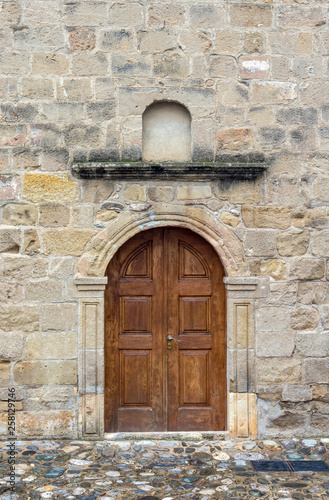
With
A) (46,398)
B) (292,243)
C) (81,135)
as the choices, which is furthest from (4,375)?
(292,243)

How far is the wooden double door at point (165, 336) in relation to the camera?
187 inches

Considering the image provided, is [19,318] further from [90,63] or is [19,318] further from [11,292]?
[90,63]

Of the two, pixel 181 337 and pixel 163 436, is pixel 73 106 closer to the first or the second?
pixel 181 337

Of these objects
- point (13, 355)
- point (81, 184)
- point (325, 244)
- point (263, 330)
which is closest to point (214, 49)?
point (81, 184)

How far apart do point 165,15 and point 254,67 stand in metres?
0.94

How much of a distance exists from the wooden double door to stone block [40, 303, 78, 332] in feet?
1.12

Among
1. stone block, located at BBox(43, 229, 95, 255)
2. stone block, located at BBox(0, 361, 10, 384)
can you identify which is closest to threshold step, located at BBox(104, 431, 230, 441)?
stone block, located at BBox(0, 361, 10, 384)

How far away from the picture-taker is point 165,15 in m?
4.62

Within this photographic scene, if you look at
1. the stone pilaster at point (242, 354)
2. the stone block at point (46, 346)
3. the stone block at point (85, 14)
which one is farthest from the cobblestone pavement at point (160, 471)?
the stone block at point (85, 14)

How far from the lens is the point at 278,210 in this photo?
466 centimetres

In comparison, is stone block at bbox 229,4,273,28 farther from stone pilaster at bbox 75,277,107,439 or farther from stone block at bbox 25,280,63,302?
stone block at bbox 25,280,63,302

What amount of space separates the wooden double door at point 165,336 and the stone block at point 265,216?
47 cm

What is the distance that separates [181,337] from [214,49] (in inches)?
106

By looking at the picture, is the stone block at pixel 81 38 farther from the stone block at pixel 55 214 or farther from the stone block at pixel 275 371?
the stone block at pixel 275 371
